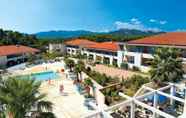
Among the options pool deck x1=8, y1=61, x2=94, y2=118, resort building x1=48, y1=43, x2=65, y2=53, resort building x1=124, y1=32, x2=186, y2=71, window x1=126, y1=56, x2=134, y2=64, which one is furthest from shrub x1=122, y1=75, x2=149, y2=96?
resort building x1=48, y1=43, x2=65, y2=53

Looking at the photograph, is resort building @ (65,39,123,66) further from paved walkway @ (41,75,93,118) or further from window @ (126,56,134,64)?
paved walkway @ (41,75,93,118)

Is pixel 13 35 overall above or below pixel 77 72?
above

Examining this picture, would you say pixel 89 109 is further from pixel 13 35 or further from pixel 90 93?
pixel 13 35

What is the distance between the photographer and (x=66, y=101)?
2547 cm

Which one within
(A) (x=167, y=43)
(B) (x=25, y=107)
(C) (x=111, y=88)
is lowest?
(C) (x=111, y=88)

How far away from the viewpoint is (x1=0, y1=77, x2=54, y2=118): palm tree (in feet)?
39.5

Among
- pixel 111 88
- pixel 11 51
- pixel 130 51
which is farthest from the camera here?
pixel 11 51

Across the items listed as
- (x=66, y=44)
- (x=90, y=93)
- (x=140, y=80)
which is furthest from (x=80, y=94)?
(x=66, y=44)

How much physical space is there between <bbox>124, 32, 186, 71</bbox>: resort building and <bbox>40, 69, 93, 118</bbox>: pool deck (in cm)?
1174

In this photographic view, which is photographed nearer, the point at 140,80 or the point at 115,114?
the point at 115,114

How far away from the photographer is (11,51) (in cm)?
5628

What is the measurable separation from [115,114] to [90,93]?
27.6 ft

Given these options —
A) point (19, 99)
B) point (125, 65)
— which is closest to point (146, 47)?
point (125, 65)

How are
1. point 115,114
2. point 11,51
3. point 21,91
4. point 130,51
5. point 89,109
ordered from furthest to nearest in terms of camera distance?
point 11,51 → point 130,51 → point 89,109 → point 115,114 → point 21,91
